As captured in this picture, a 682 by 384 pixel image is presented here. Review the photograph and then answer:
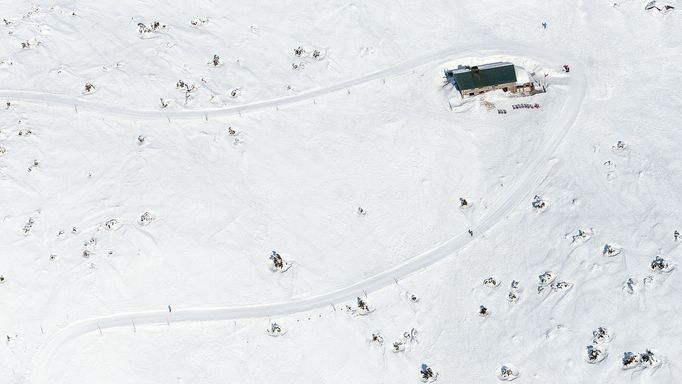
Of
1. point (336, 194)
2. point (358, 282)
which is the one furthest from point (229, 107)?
point (358, 282)

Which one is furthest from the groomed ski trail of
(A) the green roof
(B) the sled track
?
(A) the green roof

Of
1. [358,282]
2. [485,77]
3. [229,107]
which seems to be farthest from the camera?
[229,107]

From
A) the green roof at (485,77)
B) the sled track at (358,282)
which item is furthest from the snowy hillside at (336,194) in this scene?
the green roof at (485,77)

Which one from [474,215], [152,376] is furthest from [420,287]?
[152,376]

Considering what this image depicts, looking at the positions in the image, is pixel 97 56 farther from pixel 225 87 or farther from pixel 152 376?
pixel 152 376

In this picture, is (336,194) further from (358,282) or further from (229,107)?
(229,107)

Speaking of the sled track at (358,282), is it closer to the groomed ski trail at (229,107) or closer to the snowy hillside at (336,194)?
the groomed ski trail at (229,107)

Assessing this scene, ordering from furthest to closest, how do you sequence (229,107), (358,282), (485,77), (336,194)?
(229,107)
(485,77)
(336,194)
(358,282)
